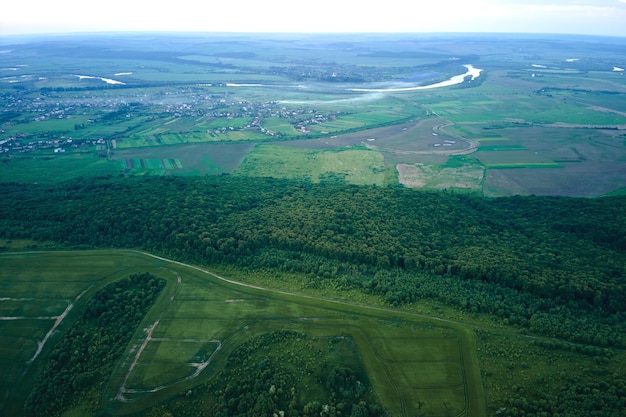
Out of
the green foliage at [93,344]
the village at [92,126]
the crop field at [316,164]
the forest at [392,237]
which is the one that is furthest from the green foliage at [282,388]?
the village at [92,126]

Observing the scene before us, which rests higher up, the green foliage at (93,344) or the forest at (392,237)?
the forest at (392,237)

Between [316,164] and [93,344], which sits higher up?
[316,164]

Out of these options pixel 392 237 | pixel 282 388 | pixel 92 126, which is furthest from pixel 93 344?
pixel 92 126

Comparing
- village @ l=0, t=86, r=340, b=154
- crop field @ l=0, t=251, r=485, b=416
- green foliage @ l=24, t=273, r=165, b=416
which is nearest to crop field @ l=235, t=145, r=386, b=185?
village @ l=0, t=86, r=340, b=154

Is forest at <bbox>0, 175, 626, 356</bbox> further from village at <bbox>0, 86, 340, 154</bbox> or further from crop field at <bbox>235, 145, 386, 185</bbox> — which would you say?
village at <bbox>0, 86, 340, 154</bbox>

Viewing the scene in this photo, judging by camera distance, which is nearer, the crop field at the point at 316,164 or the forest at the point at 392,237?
the forest at the point at 392,237

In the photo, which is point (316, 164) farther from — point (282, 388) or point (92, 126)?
point (92, 126)

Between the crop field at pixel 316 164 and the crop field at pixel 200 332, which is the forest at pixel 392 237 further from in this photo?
the crop field at pixel 316 164
